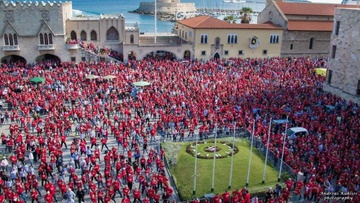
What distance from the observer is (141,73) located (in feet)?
141

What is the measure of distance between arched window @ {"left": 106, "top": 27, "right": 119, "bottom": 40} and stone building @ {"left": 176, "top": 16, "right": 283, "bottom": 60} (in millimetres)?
10476

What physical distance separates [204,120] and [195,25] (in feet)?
91.4

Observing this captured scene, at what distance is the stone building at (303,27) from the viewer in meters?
56.5

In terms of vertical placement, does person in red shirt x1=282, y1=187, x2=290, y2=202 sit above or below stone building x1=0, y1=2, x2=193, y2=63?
below

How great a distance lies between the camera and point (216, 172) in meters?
22.8

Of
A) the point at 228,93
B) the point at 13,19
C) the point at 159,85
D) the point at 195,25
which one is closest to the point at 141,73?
the point at 159,85

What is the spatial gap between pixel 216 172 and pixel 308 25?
41686 millimetres

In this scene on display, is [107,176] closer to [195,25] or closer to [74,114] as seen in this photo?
[74,114]

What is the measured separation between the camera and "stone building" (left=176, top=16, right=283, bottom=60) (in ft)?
176

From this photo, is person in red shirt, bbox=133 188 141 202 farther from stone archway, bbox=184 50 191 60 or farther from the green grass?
stone archway, bbox=184 50 191 60

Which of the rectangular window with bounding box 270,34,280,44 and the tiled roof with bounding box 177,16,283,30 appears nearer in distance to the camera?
the tiled roof with bounding box 177,16,283,30

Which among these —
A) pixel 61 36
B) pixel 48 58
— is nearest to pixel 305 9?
pixel 61 36

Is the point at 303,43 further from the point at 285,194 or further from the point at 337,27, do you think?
the point at 285,194

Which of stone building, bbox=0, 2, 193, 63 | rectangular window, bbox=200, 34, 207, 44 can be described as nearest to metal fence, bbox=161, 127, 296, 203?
stone building, bbox=0, 2, 193, 63
